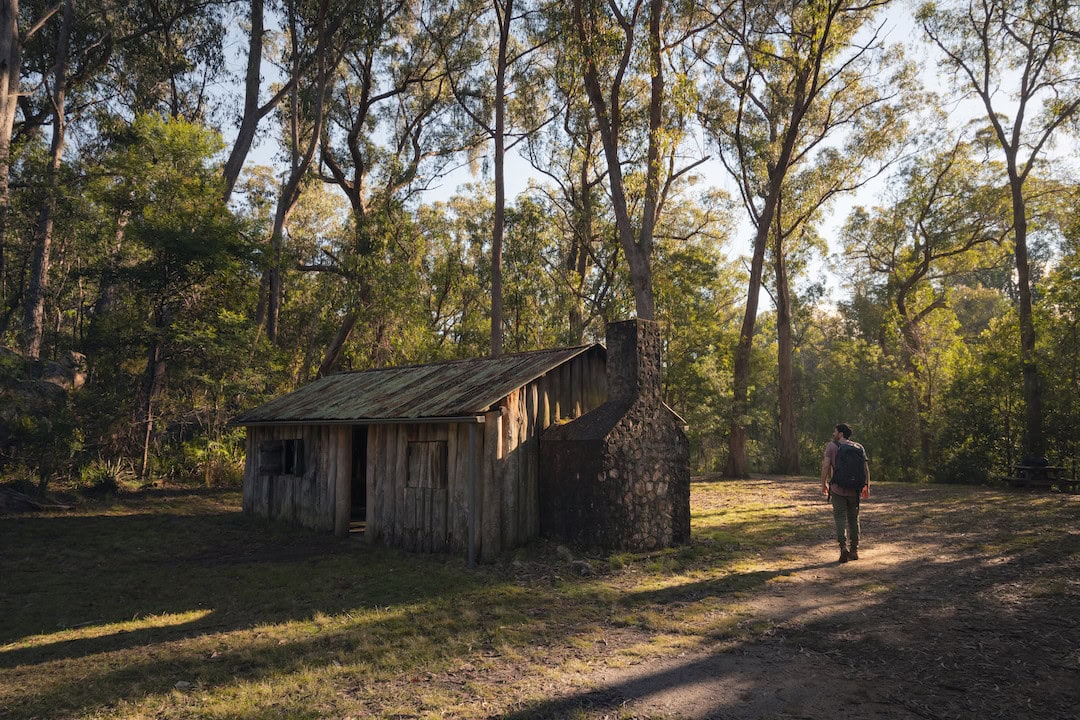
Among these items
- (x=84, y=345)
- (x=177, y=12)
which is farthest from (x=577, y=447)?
(x=177, y=12)

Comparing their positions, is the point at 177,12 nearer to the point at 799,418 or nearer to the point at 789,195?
the point at 789,195

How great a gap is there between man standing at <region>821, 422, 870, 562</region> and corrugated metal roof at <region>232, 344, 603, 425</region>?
479 cm

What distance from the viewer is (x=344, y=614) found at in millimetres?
7660

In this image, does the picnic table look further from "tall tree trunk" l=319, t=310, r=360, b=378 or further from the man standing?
"tall tree trunk" l=319, t=310, r=360, b=378

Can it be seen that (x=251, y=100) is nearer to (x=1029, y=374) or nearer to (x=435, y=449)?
(x=435, y=449)

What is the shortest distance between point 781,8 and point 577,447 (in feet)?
67.3

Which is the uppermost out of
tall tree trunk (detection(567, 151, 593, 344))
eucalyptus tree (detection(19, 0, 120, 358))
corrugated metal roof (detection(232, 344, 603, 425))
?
eucalyptus tree (detection(19, 0, 120, 358))

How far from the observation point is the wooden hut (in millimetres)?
10312

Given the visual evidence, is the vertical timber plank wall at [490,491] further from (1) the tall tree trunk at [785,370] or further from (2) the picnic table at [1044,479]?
(1) the tall tree trunk at [785,370]

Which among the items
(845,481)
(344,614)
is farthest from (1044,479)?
(344,614)

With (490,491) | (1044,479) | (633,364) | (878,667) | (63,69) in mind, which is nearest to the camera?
(878,667)

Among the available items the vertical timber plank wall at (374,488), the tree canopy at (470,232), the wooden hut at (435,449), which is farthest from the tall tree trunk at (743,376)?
the vertical timber plank wall at (374,488)

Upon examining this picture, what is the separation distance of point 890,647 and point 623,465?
15.7ft

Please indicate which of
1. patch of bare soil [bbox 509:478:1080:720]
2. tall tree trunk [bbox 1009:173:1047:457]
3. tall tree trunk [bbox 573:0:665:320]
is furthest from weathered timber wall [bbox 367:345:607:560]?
tall tree trunk [bbox 1009:173:1047:457]
